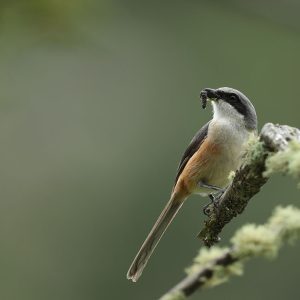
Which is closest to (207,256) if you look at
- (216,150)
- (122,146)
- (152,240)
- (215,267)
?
(215,267)

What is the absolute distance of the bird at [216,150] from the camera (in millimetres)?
6379

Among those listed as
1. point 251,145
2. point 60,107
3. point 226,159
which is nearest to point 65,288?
point 60,107

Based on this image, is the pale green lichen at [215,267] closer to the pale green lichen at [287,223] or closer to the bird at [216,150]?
the pale green lichen at [287,223]

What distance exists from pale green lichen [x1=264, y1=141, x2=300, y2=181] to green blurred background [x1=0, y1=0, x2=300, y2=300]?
485cm

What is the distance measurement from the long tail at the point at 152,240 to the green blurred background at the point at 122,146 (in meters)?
2.25

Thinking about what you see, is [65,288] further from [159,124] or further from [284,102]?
[284,102]

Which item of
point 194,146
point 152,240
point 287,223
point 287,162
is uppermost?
point 194,146

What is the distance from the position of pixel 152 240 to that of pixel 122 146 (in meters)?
7.53

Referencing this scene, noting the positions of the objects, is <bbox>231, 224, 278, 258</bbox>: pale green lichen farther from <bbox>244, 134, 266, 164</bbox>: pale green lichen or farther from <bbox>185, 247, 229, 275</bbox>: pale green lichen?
<bbox>244, 134, 266, 164</bbox>: pale green lichen

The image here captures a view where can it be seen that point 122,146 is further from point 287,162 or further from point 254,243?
point 254,243

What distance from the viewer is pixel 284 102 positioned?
13.6m

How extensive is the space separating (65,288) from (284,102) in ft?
16.9

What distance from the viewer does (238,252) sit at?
2621 millimetres

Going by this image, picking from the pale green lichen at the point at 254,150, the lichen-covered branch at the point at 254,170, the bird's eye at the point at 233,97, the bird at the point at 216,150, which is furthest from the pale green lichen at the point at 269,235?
the bird's eye at the point at 233,97
